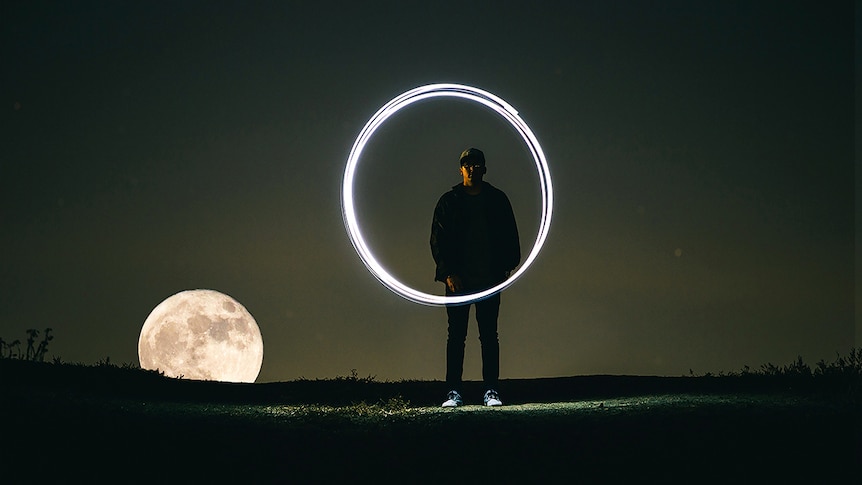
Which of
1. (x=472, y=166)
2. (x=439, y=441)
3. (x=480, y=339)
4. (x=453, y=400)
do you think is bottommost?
(x=439, y=441)

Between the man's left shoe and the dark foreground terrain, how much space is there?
519 mm

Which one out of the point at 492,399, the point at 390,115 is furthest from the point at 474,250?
the point at 390,115

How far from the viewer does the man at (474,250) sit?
8.98 metres

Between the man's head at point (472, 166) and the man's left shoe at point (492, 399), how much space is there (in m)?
1.88

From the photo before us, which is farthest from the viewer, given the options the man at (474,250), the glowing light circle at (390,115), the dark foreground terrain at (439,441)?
the glowing light circle at (390,115)

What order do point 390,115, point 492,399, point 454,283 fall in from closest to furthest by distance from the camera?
1. point 454,283
2. point 492,399
3. point 390,115

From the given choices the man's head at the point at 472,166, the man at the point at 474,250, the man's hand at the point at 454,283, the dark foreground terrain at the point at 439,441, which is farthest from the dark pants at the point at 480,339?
the man's head at the point at 472,166

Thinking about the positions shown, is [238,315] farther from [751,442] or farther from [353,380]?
[751,442]

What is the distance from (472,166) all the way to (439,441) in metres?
2.91

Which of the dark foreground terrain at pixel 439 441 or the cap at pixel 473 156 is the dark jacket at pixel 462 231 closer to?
the cap at pixel 473 156

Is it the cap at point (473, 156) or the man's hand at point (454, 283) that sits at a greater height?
the cap at point (473, 156)

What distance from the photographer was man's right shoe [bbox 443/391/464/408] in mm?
8883

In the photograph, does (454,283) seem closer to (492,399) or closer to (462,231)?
(462,231)

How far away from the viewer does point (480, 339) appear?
9.05 meters
